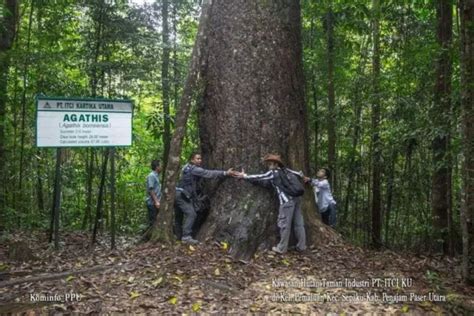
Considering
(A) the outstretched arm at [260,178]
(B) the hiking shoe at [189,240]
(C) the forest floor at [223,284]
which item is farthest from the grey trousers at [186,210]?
(A) the outstretched arm at [260,178]

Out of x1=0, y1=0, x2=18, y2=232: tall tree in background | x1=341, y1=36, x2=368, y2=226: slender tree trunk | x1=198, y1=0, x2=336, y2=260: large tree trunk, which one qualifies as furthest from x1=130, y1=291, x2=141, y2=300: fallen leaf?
x1=341, y1=36, x2=368, y2=226: slender tree trunk

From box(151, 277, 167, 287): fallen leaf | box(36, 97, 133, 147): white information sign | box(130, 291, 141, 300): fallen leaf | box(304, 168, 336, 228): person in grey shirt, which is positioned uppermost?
box(36, 97, 133, 147): white information sign

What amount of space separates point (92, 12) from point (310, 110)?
7.04 metres

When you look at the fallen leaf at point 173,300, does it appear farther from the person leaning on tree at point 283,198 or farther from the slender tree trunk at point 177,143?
the person leaning on tree at point 283,198

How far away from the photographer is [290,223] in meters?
7.60

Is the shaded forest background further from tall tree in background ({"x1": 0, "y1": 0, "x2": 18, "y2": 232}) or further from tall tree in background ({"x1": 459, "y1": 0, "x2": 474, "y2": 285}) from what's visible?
tall tree in background ({"x1": 459, "y1": 0, "x2": 474, "y2": 285})

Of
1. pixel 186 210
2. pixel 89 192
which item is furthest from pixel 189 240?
pixel 89 192

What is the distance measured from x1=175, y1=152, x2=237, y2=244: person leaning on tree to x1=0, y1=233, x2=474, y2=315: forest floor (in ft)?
2.59

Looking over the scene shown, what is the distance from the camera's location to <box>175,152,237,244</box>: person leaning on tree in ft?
26.2

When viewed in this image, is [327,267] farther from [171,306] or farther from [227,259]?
[171,306]

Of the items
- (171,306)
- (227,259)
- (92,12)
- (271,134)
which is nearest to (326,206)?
(271,134)

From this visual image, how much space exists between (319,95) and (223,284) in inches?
384

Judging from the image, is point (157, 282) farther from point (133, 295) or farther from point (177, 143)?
point (177, 143)

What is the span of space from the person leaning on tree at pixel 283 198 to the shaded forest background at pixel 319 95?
8.28 ft
